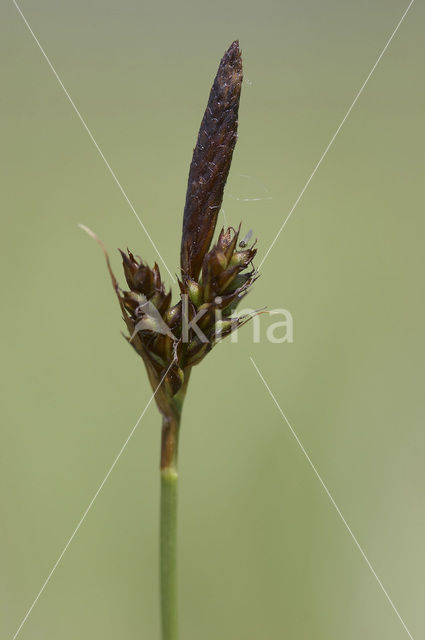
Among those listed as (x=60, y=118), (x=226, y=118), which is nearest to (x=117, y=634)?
(x=226, y=118)

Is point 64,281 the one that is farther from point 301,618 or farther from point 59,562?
point 301,618
